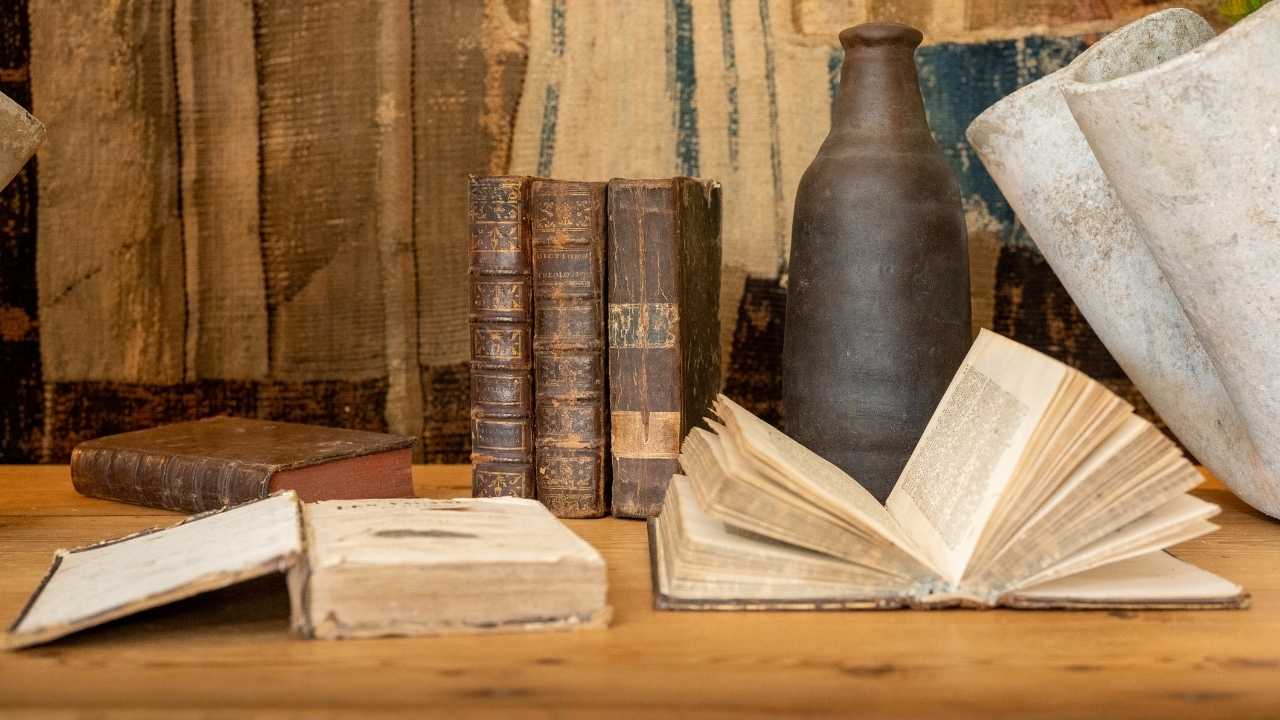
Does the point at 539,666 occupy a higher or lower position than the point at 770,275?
lower

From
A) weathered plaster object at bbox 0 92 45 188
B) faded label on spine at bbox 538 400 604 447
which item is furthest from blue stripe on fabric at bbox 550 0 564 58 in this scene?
weathered plaster object at bbox 0 92 45 188

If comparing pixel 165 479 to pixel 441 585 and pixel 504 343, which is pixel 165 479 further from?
pixel 441 585

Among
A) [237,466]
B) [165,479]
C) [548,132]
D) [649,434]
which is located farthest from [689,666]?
[548,132]

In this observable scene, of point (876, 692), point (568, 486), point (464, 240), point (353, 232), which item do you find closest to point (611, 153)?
point (464, 240)

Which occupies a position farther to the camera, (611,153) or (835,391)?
(611,153)

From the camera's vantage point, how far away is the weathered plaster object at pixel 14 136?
1.17 metres

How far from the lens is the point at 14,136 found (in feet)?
3.87

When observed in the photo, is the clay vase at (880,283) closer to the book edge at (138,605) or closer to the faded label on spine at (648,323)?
the faded label on spine at (648,323)

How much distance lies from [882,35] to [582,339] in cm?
47

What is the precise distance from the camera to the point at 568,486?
52.7 inches

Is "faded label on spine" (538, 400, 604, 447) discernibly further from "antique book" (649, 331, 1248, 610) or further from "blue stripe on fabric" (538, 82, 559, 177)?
"blue stripe on fabric" (538, 82, 559, 177)

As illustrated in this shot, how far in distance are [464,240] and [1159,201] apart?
3.42 ft

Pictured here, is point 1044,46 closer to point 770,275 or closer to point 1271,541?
point 770,275

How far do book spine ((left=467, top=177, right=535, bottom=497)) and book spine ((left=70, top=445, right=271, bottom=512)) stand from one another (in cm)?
25
